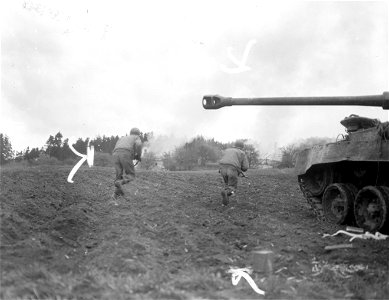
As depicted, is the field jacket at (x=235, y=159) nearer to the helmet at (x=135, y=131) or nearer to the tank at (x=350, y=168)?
the tank at (x=350, y=168)

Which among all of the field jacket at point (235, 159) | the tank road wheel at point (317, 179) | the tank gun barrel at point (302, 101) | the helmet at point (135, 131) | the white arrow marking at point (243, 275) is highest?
the tank gun barrel at point (302, 101)

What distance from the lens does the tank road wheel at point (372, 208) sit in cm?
756

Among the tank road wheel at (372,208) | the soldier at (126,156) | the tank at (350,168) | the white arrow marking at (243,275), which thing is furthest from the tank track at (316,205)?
the white arrow marking at (243,275)

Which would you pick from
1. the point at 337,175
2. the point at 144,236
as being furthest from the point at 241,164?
the point at 144,236

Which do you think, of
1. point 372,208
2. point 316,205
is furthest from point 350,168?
point 372,208

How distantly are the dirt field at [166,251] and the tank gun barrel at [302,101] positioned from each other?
209 centimetres

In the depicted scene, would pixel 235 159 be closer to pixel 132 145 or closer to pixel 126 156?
pixel 132 145

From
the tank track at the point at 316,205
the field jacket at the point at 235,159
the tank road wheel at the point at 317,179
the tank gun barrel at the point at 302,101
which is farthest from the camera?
the field jacket at the point at 235,159

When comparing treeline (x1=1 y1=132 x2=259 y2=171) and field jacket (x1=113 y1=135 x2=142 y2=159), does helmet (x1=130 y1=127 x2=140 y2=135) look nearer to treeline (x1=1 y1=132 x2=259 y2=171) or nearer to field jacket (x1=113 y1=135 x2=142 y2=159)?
field jacket (x1=113 y1=135 x2=142 y2=159)

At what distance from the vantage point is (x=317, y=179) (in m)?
10.6

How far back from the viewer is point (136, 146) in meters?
10.4

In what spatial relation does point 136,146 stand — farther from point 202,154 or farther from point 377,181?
point 202,154

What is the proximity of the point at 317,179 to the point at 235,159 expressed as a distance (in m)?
1.82

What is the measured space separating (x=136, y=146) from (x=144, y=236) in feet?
12.9
